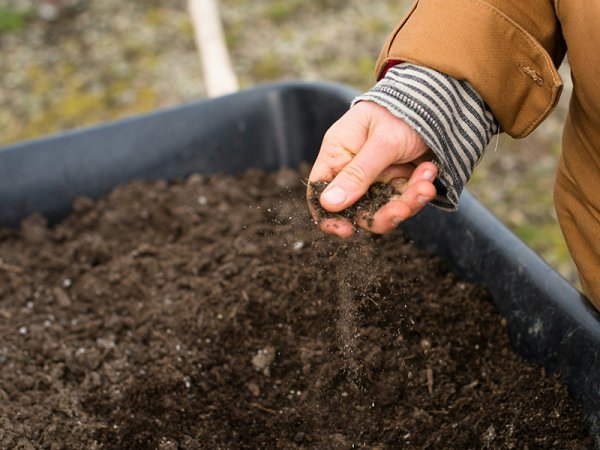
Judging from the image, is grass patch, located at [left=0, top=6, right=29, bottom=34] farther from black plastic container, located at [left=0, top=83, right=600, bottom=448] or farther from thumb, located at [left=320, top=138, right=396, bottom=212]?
thumb, located at [left=320, top=138, right=396, bottom=212]

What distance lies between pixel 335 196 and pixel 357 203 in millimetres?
96

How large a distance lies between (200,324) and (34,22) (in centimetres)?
275

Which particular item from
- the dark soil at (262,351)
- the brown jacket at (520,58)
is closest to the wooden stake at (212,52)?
the dark soil at (262,351)

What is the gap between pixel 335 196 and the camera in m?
0.94

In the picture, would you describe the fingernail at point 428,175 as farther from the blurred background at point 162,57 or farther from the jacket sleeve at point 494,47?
the blurred background at point 162,57

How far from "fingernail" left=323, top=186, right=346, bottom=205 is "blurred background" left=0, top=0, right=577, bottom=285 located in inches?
61.5

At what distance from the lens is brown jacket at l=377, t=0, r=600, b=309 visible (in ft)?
3.27

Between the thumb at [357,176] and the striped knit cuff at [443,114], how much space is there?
0.06m

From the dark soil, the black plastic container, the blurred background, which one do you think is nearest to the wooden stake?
the black plastic container

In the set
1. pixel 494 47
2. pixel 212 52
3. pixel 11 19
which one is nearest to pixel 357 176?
pixel 494 47

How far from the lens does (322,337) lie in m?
1.36

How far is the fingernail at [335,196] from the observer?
943 mm

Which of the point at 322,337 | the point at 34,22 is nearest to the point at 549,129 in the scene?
the point at 322,337

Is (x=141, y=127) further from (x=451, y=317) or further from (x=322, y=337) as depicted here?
(x=451, y=317)
